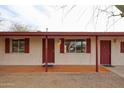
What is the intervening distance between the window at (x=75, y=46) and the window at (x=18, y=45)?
3212mm

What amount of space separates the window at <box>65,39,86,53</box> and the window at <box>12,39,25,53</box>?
10.5 feet

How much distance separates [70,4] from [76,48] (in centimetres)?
1129

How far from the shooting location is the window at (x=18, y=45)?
19.1 m

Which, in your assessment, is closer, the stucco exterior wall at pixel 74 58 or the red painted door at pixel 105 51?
the stucco exterior wall at pixel 74 58

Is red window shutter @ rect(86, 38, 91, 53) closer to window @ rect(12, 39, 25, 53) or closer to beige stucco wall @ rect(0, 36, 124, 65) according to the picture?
beige stucco wall @ rect(0, 36, 124, 65)

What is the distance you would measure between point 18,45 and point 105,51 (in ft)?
21.1

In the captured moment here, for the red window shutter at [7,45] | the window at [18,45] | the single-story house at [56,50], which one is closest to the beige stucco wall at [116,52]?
the single-story house at [56,50]

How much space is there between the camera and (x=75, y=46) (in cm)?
1934

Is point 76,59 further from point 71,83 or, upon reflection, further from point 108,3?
point 108,3

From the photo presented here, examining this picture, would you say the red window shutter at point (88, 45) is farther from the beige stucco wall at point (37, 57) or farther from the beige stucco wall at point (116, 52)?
the beige stucco wall at point (116, 52)

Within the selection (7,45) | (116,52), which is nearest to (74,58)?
(116,52)

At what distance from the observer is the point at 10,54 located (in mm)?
18984

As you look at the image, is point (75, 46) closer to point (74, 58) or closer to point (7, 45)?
point (74, 58)

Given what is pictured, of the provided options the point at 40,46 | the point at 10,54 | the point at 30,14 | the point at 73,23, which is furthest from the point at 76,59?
the point at 30,14
